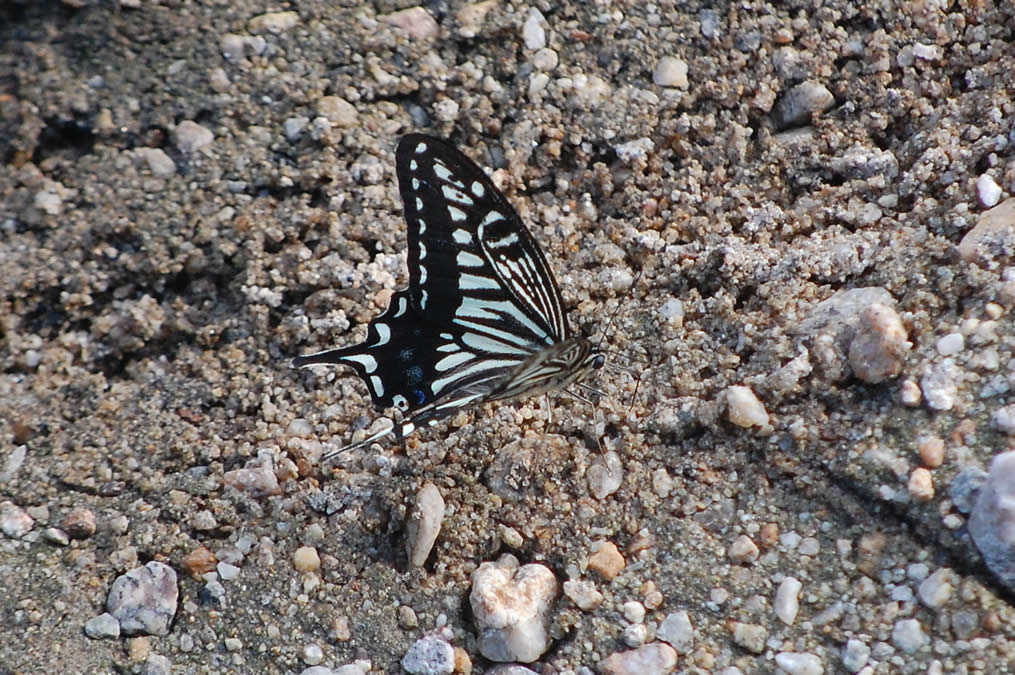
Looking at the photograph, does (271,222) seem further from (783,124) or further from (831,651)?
(831,651)

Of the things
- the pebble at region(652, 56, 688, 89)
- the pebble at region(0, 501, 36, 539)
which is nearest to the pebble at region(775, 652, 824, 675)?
the pebble at region(652, 56, 688, 89)

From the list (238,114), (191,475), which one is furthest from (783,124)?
(191,475)

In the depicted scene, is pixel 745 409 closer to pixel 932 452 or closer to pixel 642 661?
pixel 932 452

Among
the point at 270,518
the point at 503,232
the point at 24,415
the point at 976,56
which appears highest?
the point at 976,56

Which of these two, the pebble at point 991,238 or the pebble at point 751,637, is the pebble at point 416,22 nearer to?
the pebble at point 991,238

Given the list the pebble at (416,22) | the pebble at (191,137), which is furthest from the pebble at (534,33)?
the pebble at (191,137)

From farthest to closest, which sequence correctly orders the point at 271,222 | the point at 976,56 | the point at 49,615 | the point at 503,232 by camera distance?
the point at 271,222 → the point at 976,56 → the point at 503,232 → the point at 49,615
